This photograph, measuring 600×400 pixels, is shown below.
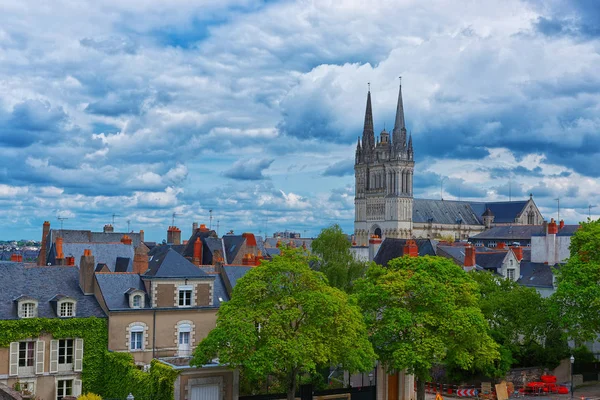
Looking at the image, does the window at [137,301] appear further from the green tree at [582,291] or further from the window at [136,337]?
the green tree at [582,291]

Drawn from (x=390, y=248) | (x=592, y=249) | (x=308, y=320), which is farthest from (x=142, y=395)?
(x=390, y=248)

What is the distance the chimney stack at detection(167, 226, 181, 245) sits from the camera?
93750mm

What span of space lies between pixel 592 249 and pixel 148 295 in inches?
1178

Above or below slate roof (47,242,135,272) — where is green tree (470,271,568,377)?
below

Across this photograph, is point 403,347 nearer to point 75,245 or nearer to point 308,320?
point 308,320

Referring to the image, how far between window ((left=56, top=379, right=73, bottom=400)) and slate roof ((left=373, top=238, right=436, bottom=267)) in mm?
39018

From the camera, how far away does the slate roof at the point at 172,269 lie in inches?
1832

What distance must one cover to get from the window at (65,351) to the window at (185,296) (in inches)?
291

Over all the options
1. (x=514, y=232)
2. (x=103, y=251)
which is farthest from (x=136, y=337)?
(x=514, y=232)

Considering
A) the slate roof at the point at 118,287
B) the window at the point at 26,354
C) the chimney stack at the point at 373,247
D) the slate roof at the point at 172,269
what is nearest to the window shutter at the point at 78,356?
the window at the point at 26,354

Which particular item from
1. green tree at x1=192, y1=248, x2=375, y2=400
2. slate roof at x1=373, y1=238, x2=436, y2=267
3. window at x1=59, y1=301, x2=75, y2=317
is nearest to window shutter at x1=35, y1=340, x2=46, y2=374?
window at x1=59, y1=301, x2=75, y2=317

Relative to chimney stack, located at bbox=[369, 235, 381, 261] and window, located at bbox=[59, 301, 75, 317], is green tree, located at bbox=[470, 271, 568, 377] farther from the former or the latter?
chimney stack, located at bbox=[369, 235, 381, 261]

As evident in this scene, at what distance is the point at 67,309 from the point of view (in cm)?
4344

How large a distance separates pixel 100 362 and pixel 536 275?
145 ft
